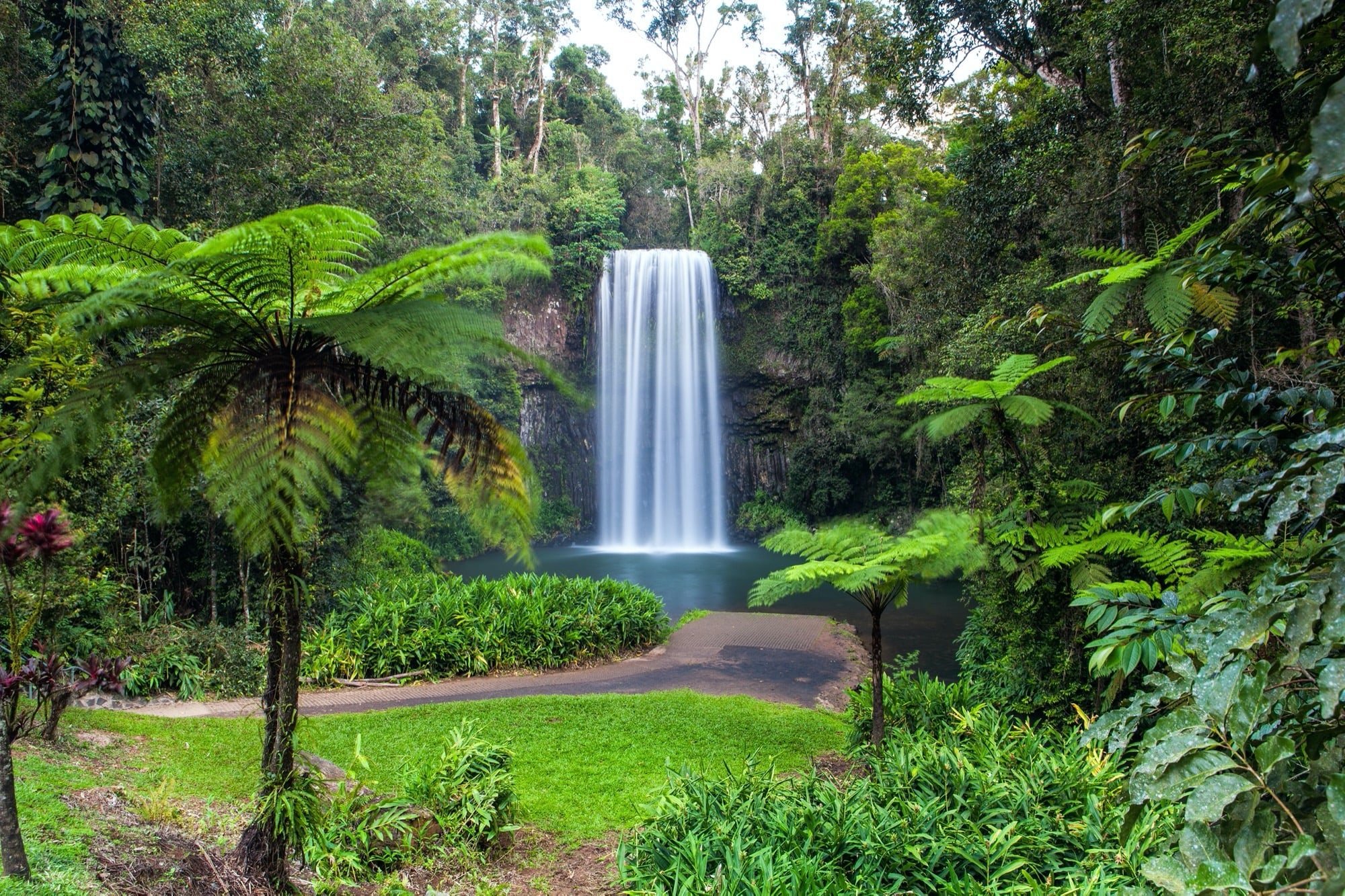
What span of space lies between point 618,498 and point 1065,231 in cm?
1639

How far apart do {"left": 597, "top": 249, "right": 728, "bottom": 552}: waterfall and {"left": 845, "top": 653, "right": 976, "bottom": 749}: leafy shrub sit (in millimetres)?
16998

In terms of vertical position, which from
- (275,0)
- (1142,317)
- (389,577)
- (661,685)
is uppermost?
(275,0)

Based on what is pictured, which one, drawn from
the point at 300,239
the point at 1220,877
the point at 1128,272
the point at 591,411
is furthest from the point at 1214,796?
the point at 591,411

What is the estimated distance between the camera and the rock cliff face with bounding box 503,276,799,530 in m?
23.7

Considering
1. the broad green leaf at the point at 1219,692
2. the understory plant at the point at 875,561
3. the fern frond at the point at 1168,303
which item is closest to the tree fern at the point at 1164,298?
the fern frond at the point at 1168,303

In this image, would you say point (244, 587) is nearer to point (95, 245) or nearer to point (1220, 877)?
point (95, 245)

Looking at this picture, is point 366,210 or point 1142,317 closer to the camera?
point 1142,317

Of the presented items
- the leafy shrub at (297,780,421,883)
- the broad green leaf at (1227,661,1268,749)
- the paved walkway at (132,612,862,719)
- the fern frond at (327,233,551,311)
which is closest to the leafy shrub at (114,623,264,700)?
the paved walkway at (132,612,862,719)

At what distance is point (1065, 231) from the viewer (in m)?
8.94

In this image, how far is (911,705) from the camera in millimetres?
5832

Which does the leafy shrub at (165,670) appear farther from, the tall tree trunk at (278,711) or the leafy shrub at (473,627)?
the tall tree trunk at (278,711)

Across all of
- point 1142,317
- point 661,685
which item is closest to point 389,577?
point 661,685

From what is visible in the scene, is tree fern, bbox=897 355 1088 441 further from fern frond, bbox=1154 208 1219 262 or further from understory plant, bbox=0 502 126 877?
understory plant, bbox=0 502 126 877

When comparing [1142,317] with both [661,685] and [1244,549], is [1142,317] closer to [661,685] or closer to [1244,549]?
[1244,549]
